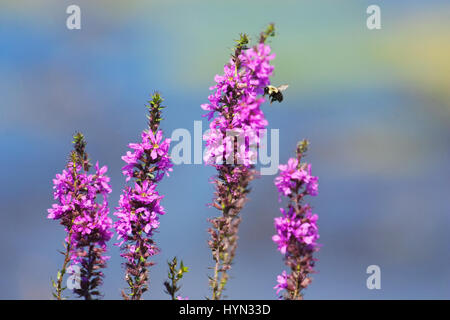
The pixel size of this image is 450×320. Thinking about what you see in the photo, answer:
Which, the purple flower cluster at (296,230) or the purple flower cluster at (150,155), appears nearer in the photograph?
the purple flower cluster at (296,230)

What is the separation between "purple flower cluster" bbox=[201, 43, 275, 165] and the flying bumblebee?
0.52 metres

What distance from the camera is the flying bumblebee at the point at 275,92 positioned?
1000 centimetres

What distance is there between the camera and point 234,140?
9.02 meters

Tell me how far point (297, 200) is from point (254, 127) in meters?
1.31

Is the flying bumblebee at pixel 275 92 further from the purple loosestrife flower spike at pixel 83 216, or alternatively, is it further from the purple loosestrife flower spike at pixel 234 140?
the purple loosestrife flower spike at pixel 83 216

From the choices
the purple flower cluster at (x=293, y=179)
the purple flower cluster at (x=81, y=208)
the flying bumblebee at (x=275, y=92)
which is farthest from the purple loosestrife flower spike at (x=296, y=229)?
the purple flower cluster at (x=81, y=208)

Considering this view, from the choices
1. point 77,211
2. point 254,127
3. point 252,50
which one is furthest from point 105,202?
point 252,50

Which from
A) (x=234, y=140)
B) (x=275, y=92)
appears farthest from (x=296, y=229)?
(x=275, y=92)

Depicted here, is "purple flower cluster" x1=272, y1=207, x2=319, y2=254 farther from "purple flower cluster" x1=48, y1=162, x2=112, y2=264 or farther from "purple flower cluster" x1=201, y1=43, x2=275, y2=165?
"purple flower cluster" x1=48, y1=162, x2=112, y2=264

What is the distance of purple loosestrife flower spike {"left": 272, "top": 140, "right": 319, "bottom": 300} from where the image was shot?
8.13m

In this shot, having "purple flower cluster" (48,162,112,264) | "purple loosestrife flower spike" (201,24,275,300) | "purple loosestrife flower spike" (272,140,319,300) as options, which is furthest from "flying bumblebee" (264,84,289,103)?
"purple flower cluster" (48,162,112,264)

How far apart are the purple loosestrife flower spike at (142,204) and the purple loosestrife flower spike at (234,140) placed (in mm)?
979

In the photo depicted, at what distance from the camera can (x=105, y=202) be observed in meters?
9.43
